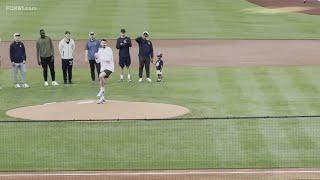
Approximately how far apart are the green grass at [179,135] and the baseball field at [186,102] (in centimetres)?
3

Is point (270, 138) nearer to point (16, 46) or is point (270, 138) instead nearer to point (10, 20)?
point (16, 46)

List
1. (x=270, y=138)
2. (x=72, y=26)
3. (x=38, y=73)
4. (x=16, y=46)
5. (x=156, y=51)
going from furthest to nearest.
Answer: (x=72, y=26)
(x=156, y=51)
(x=38, y=73)
(x=16, y=46)
(x=270, y=138)

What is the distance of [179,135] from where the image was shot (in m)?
20.1

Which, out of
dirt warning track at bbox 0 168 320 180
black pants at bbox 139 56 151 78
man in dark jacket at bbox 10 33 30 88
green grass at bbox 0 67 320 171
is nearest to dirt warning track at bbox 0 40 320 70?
black pants at bbox 139 56 151 78

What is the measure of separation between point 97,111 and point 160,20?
2565 centimetres

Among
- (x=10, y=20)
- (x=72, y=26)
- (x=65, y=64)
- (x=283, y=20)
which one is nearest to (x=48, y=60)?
(x=65, y=64)

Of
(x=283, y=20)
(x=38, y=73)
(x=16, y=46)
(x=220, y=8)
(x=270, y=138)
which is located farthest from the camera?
(x=220, y=8)

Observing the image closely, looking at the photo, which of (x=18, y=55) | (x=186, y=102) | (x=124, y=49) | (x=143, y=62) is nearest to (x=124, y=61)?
(x=124, y=49)

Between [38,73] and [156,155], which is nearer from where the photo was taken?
[156,155]

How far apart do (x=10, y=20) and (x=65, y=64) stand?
19846 mm

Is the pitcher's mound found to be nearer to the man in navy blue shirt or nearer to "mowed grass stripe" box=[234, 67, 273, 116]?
"mowed grass stripe" box=[234, 67, 273, 116]

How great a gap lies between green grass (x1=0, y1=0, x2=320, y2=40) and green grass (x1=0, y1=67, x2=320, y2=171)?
49.0 feet

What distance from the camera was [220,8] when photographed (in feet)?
176

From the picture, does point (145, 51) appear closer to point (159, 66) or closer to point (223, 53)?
point (159, 66)
